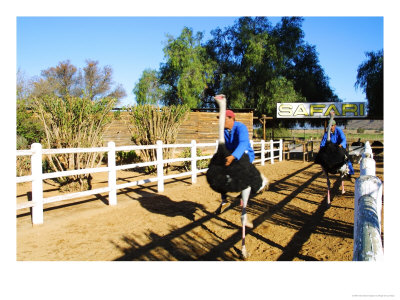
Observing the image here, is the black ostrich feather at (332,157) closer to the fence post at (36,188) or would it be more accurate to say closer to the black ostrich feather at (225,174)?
the black ostrich feather at (225,174)

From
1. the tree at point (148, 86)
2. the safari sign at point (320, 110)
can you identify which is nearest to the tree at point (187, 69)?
the tree at point (148, 86)

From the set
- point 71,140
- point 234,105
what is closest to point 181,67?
point 234,105

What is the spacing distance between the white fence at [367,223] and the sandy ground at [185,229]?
1.66 m

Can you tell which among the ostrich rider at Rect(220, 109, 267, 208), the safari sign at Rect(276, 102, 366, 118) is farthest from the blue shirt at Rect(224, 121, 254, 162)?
the safari sign at Rect(276, 102, 366, 118)

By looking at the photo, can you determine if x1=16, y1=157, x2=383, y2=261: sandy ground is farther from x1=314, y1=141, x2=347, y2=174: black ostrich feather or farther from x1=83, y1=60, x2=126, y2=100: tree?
x1=83, y1=60, x2=126, y2=100: tree

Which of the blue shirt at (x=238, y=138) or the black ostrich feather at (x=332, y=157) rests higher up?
the blue shirt at (x=238, y=138)

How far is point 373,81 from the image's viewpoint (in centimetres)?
2095

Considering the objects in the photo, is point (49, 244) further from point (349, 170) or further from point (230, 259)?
point (349, 170)

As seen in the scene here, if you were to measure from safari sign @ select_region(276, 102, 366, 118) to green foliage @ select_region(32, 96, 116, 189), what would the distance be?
13573mm

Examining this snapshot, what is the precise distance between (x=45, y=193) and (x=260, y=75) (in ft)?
64.9

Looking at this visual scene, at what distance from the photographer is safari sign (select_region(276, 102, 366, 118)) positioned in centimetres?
1902

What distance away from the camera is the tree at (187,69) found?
24.9m
